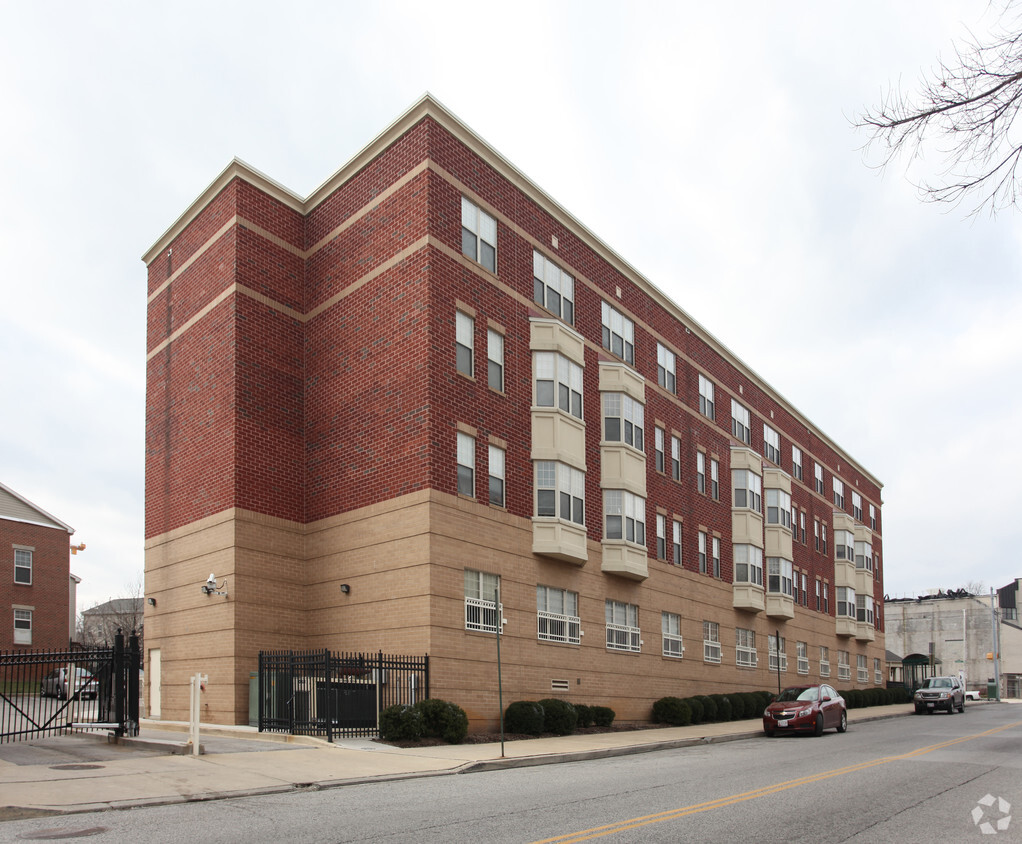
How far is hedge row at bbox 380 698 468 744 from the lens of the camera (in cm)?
2109

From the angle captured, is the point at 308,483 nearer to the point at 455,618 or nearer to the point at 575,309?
the point at 455,618

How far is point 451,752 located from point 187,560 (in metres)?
12.2

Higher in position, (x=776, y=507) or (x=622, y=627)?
(x=776, y=507)

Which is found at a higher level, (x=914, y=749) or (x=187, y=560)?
(x=187, y=560)

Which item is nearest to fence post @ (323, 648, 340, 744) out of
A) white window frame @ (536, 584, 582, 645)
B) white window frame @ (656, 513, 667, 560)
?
white window frame @ (536, 584, 582, 645)

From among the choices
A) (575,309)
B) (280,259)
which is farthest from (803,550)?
(280,259)

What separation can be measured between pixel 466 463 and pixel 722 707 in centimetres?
1577

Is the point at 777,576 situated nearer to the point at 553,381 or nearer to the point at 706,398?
the point at 706,398

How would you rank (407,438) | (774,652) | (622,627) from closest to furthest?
(407,438)
(622,627)
(774,652)

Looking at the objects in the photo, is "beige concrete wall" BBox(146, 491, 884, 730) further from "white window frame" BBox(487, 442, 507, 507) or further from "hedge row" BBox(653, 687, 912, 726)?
"hedge row" BBox(653, 687, 912, 726)

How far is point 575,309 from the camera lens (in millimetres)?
31844

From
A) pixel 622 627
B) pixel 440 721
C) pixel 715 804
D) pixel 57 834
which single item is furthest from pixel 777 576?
pixel 57 834

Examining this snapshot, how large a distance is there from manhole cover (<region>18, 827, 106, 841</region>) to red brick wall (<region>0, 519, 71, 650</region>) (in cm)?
4202

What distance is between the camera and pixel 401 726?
69.2 ft
